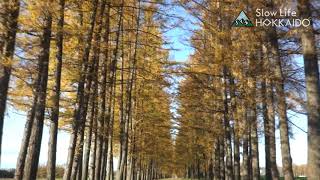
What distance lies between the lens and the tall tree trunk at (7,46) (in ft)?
26.6

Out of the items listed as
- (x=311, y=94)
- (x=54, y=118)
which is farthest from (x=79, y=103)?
(x=311, y=94)

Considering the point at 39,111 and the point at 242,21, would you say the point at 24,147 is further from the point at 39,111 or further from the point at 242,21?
the point at 242,21

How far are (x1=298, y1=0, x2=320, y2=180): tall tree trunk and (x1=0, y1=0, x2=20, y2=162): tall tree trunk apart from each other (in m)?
5.90

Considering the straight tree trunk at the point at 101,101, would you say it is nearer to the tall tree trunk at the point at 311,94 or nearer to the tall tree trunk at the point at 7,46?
the tall tree trunk at the point at 7,46

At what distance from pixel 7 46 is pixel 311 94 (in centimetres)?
614

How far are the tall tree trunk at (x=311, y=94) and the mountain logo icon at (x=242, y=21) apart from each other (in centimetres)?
255

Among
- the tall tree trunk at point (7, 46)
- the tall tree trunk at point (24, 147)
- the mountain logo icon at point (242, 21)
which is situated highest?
the mountain logo icon at point (242, 21)

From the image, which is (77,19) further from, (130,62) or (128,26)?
(130,62)

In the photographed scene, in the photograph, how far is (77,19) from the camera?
12758mm

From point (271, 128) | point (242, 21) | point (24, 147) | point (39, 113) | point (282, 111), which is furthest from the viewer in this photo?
point (271, 128)

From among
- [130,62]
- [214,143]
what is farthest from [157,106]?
[130,62]

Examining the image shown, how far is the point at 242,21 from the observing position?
12.2m

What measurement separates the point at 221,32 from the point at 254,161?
5.48 m

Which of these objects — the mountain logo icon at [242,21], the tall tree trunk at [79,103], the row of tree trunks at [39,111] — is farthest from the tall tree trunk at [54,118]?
the mountain logo icon at [242,21]
